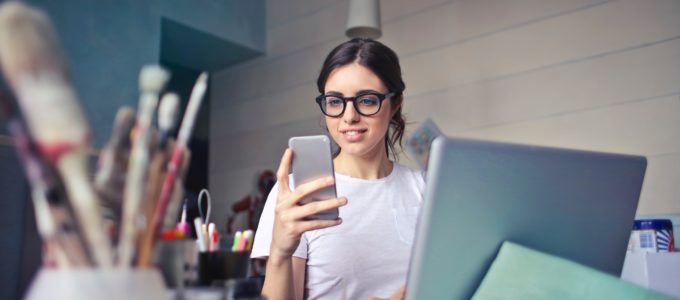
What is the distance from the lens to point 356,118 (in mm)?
1335

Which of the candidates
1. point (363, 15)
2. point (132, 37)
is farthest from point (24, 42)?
point (132, 37)

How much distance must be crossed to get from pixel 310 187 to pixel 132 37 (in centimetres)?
243

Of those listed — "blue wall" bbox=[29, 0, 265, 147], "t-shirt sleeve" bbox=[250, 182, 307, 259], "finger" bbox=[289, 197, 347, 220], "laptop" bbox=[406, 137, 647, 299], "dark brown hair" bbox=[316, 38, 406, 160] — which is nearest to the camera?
"laptop" bbox=[406, 137, 647, 299]

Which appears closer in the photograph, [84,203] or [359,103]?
[84,203]

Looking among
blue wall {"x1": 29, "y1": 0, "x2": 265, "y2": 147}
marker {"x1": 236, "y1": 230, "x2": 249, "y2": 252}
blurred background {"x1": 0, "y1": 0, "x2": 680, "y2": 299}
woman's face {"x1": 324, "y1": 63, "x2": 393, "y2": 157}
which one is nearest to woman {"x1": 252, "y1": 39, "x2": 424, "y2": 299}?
woman's face {"x1": 324, "y1": 63, "x2": 393, "y2": 157}

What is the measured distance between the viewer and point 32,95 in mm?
417

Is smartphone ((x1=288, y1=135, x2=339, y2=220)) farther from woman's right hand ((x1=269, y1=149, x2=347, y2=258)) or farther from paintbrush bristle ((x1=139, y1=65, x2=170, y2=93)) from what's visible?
paintbrush bristle ((x1=139, y1=65, x2=170, y2=93))

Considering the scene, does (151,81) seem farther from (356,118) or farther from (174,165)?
(356,118)

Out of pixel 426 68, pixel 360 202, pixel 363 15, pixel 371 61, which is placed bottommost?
pixel 360 202

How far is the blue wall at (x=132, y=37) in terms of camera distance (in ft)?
9.12

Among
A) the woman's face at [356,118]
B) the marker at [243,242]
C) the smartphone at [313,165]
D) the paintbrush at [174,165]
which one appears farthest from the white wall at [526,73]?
the paintbrush at [174,165]

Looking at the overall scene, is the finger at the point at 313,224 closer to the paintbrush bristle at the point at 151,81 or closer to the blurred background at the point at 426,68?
the paintbrush bristle at the point at 151,81

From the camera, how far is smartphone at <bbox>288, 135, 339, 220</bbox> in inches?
37.7

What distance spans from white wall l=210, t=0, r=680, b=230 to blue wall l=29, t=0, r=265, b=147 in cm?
34
